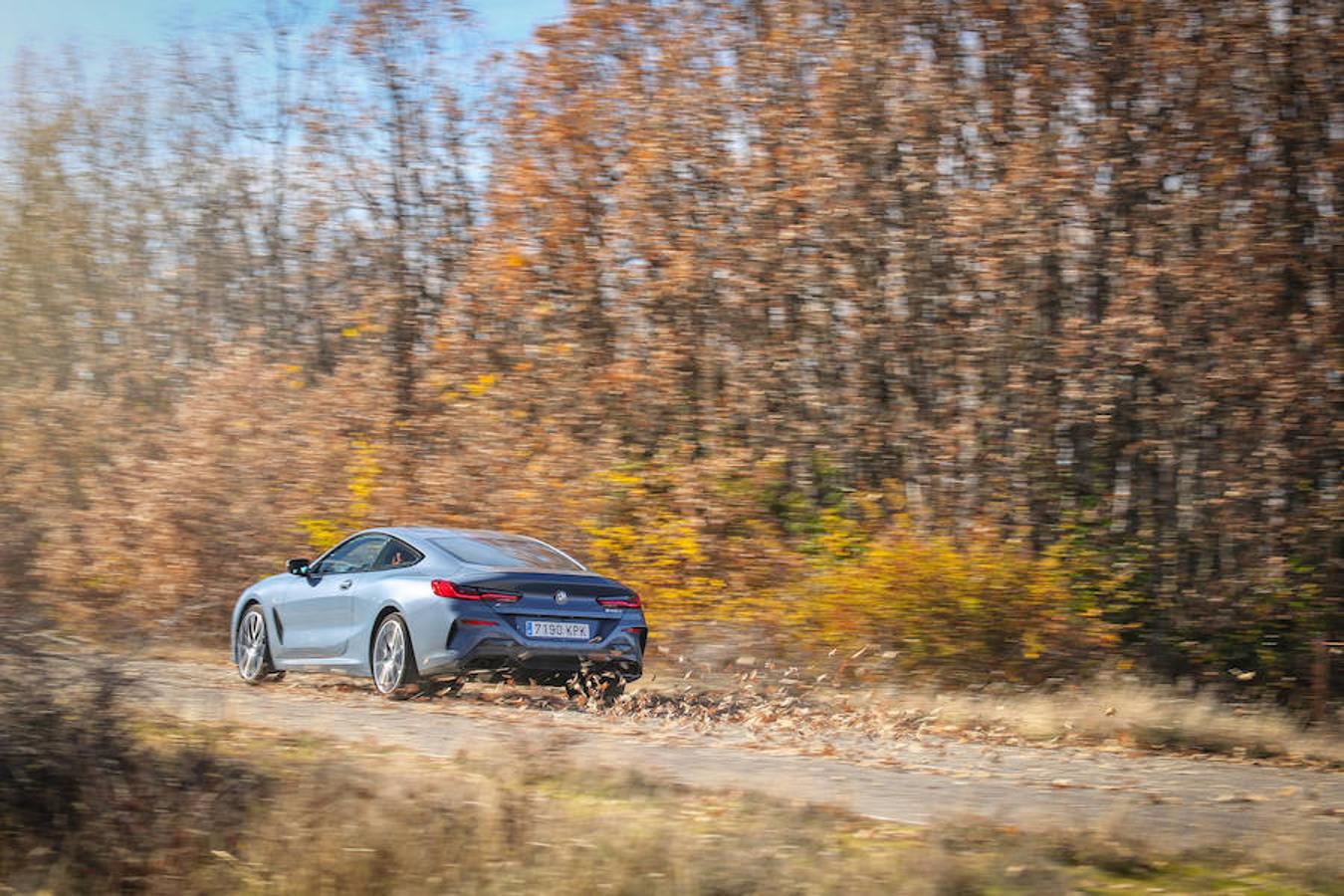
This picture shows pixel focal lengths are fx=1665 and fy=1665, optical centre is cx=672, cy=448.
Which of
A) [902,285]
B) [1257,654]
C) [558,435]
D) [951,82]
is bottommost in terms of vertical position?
[1257,654]

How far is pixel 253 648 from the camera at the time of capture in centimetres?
1591

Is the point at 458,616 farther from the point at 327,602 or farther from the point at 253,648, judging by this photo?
the point at 253,648

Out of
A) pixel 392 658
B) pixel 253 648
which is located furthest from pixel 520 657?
pixel 253 648

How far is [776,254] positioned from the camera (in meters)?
19.5

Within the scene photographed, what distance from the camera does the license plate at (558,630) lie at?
13.3 m

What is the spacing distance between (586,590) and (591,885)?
7540mm

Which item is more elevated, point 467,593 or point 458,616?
point 467,593

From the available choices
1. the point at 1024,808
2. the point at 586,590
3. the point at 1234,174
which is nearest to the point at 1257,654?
the point at 1234,174

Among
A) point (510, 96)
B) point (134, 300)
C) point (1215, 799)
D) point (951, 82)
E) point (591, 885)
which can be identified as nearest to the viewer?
point (591, 885)

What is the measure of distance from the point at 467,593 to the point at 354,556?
2.11 m

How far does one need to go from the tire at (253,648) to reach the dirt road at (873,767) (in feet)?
4.37

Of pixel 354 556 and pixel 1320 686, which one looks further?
pixel 1320 686

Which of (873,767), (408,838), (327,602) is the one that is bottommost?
(873,767)

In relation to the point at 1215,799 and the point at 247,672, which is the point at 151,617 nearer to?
the point at 247,672
